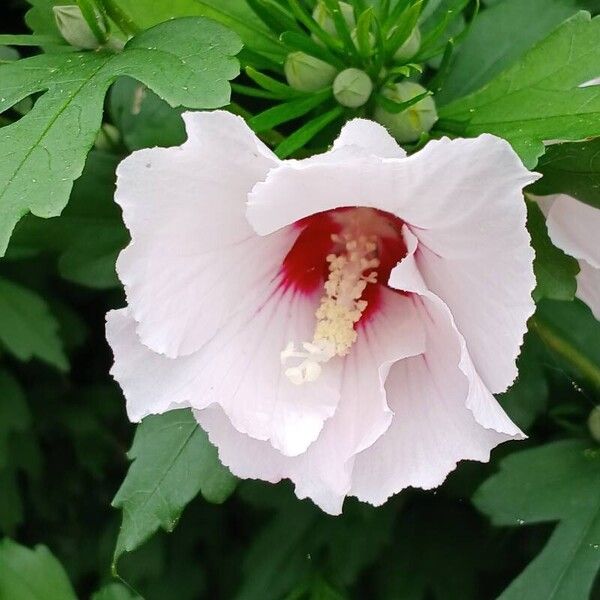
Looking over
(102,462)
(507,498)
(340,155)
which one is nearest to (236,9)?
(340,155)

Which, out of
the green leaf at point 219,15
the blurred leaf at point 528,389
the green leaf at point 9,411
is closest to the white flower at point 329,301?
the green leaf at point 219,15

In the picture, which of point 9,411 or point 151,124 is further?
point 9,411

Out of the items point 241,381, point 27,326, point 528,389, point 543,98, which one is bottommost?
point 528,389

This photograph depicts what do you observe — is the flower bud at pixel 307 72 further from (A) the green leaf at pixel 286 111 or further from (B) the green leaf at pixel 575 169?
(B) the green leaf at pixel 575 169

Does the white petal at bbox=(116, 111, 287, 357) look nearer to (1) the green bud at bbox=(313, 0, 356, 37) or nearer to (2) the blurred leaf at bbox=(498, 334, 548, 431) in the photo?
(1) the green bud at bbox=(313, 0, 356, 37)

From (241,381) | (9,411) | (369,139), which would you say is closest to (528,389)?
(241,381)

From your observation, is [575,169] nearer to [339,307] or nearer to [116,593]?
[339,307]
